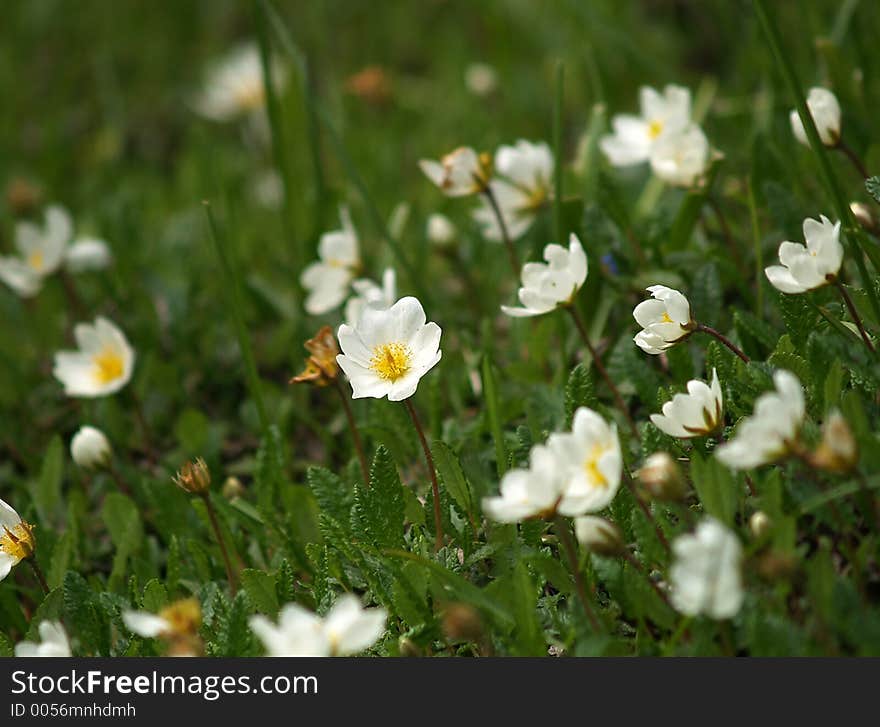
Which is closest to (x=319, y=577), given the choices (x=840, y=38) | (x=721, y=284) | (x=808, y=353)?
(x=808, y=353)

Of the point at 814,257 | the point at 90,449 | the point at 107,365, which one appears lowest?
the point at 814,257

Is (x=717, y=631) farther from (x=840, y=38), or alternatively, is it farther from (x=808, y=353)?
(x=840, y=38)

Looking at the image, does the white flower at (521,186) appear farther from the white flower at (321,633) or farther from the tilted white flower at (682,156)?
the white flower at (321,633)

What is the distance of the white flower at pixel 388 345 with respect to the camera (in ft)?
6.27

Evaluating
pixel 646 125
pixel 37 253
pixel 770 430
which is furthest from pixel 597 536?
pixel 37 253

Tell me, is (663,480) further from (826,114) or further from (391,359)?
(826,114)

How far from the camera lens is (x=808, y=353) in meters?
1.84

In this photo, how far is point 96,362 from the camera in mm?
2758

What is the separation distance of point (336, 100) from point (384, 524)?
276 cm

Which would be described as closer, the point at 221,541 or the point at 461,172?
the point at 221,541

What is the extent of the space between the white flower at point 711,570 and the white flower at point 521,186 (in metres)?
1.39

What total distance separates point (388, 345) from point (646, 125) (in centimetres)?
115

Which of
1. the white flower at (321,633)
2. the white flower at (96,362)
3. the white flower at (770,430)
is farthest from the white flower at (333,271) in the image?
the white flower at (770,430)

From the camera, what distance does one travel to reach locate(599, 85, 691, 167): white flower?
260 centimetres
